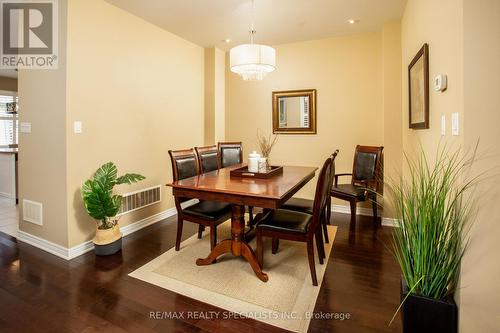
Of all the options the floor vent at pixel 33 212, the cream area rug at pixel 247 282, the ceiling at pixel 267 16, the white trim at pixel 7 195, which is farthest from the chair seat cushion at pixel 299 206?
the white trim at pixel 7 195

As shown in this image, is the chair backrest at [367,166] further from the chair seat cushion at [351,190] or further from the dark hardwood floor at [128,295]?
the dark hardwood floor at [128,295]

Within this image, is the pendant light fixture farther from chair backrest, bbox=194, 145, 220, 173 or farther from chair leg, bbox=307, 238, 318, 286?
chair leg, bbox=307, 238, 318, 286

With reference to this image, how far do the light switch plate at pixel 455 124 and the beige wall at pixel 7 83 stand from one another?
8263 mm

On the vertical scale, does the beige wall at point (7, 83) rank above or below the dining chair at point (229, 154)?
above

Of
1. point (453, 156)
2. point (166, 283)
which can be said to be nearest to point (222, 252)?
point (166, 283)

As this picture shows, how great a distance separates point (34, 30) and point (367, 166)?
4034 mm

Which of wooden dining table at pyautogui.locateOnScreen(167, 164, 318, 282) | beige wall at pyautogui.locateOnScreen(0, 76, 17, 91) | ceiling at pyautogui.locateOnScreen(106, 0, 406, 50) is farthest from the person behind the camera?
beige wall at pyautogui.locateOnScreen(0, 76, 17, 91)

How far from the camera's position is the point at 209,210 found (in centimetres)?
272

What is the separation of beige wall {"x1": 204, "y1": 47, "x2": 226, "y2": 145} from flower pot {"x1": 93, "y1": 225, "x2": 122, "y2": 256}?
7.56ft

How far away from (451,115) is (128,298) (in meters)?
2.42

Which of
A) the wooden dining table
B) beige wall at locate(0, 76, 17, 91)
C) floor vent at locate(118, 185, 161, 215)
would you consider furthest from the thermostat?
beige wall at locate(0, 76, 17, 91)

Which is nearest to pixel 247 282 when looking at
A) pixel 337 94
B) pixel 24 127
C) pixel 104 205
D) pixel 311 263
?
pixel 311 263

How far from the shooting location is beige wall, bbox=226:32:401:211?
3.64 metres

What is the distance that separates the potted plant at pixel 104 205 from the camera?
264 centimetres
